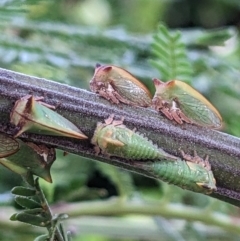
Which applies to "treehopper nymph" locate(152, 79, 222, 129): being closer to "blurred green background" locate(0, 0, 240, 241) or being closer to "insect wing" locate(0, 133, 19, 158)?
"insect wing" locate(0, 133, 19, 158)

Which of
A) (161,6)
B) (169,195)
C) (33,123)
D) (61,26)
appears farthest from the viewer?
(161,6)

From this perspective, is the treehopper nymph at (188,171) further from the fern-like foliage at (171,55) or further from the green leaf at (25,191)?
the fern-like foliage at (171,55)

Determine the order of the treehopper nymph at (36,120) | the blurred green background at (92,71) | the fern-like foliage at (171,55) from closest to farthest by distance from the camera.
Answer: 1. the treehopper nymph at (36,120)
2. the fern-like foliage at (171,55)
3. the blurred green background at (92,71)

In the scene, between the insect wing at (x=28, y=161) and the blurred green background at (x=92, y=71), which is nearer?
the insect wing at (x=28, y=161)

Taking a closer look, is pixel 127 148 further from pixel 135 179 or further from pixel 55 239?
pixel 135 179

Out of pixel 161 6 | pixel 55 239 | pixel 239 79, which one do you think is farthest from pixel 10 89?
pixel 161 6

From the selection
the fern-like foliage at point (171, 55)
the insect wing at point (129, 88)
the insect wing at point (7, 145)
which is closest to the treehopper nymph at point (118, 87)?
the insect wing at point (129, 88)

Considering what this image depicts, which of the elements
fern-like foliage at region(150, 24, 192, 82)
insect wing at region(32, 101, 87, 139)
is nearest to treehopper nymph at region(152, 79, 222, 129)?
insect wing at region(32, 101, 87, 139)
